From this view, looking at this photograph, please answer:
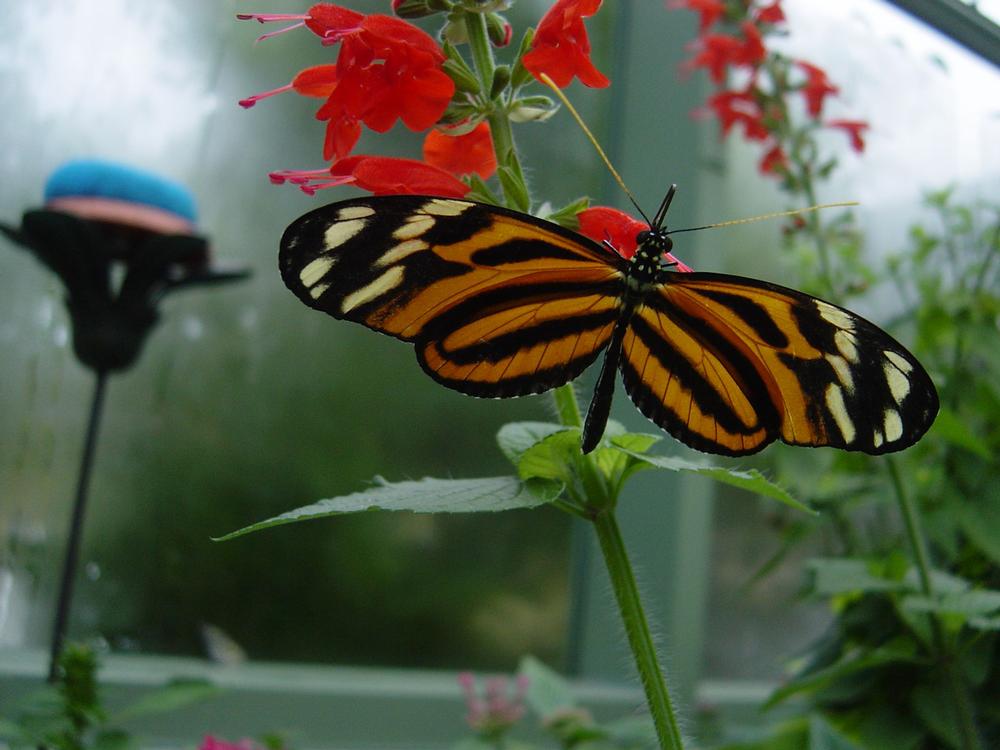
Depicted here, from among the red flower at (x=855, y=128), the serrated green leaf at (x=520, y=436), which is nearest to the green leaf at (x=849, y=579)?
the serrated green leaf at (x=520, y=436)

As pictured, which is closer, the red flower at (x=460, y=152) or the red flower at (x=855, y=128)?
the red flower at (x=460, y=152)

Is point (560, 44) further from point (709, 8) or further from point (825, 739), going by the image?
point (709, 8)

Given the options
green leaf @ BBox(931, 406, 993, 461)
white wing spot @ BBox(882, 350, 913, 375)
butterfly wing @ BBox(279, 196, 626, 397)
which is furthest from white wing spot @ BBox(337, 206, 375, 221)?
green leaf @ BBox(931, 406, 993, 461)

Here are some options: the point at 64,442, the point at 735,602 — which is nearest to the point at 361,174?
the point at 64,442

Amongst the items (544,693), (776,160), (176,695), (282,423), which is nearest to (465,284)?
(176,695)

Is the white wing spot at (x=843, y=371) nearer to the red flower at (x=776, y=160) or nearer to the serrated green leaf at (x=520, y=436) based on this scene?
the serrated green leaf at (x=520, y=436)

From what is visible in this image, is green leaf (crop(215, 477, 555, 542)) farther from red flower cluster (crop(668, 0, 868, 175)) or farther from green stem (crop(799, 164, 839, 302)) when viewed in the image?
red flower cluster (crop(668, 0, 868, 175))
